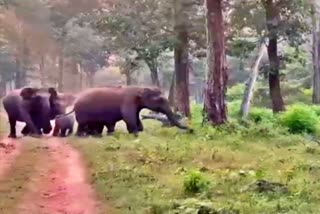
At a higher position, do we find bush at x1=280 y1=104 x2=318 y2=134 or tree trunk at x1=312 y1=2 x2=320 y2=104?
tree trunk at x1=312 y1=2 x2=320 y2=104

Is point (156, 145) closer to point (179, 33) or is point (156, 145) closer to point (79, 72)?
point (179, 33)

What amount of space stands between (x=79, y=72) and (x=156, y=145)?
38379mm

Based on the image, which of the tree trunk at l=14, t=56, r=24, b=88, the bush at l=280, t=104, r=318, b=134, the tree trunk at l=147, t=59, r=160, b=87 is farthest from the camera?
the tree trunk at l=14, t=56, r=24, b=88

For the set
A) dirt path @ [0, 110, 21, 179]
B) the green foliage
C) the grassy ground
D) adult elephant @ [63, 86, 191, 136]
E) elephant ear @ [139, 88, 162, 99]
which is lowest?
the green foliage

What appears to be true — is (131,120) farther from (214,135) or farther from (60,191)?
(60,191)

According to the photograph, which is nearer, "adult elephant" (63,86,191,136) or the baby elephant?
"adult elephant" (63,86,191,136)

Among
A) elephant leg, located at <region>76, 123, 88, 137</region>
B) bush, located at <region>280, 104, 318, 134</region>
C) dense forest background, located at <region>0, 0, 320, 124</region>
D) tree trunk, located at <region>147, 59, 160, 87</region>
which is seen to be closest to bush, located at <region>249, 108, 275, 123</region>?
dense forest background, located at <region>0, 0, 320, 124</region>

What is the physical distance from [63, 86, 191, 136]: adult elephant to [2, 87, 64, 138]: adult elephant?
1596 millimetres

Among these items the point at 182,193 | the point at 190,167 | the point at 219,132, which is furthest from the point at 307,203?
the point at 219,132

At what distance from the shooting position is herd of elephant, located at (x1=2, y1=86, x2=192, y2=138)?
19.3 metres

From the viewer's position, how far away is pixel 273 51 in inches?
907

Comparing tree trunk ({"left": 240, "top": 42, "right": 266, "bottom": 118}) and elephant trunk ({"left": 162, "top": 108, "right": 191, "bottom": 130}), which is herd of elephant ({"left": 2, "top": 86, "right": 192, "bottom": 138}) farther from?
tree trunk ({"left": 240, "top": 42, "right": 266, "bottom": 118})

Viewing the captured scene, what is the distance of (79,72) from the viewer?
52.4m

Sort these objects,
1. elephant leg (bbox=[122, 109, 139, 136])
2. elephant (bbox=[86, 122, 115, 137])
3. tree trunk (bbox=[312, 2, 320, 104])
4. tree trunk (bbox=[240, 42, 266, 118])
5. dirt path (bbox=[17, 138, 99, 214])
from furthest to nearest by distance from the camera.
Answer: tree trunk (bbox=[312, 2, 320, 104])
tree trunk (bbox=[240, 42, 266, 118])
elephant (bbox=[86, 122, 115, 137])
elephant leg (bbox=[122, 109, 139, 136])
dirt path (bbox=[17, 138, 99, 214])
